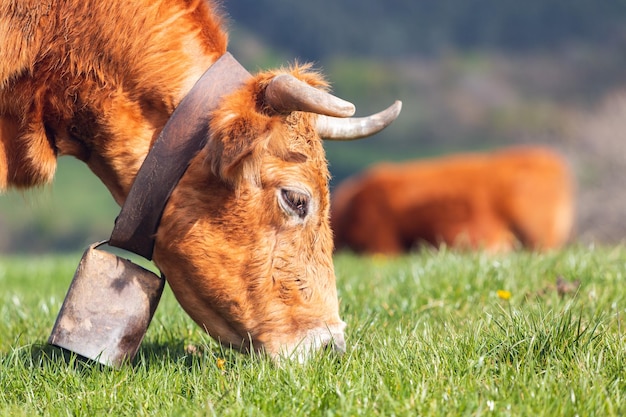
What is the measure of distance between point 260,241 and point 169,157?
58 cm

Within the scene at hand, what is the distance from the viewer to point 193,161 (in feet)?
12.1

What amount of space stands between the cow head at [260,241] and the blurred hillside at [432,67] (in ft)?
177

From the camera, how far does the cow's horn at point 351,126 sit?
13.2ft

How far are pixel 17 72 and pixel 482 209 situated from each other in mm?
12201

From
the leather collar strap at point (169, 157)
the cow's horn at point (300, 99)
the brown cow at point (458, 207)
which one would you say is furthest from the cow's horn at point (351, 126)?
the brown cow at point (458, 207)

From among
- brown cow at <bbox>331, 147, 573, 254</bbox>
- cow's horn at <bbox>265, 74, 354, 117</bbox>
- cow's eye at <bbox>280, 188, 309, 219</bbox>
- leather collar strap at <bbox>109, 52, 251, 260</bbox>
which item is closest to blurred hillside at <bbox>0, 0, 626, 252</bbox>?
brown cow at <bbox>331, 147, 573, 254</bbox>

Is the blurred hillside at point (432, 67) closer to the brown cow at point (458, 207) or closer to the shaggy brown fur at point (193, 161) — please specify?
the brown cow at point (458, 207)

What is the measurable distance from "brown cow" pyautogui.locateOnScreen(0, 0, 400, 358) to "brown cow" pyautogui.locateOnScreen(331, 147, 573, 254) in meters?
10.9

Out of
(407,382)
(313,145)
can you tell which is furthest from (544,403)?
(313,145)

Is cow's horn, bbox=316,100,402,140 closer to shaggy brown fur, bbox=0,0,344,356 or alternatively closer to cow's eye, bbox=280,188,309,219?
shaggy brown fur, bbox=0,0,344,356

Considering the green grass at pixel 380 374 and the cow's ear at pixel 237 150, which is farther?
the cow's ear at pixel 237 150

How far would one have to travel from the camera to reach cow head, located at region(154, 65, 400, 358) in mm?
3668

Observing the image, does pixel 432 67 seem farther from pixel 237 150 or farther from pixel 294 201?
pixel 237 150

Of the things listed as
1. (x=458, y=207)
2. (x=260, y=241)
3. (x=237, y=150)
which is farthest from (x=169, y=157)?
(x=458, y=207)
